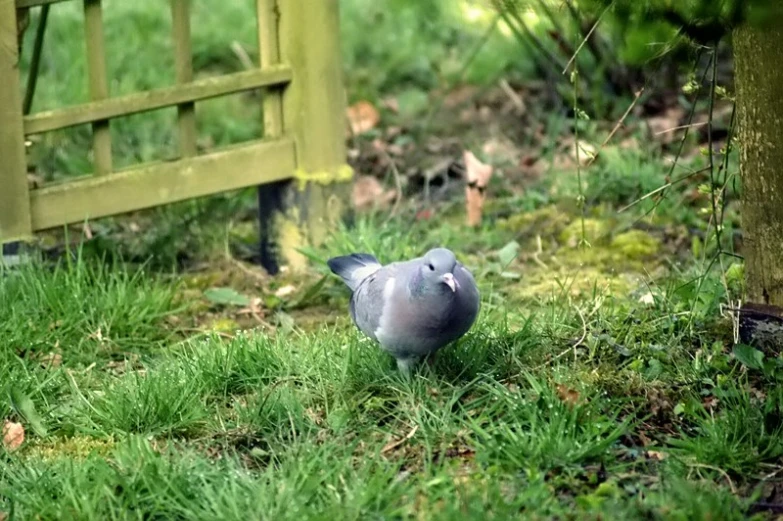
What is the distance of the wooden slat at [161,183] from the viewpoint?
440 cm

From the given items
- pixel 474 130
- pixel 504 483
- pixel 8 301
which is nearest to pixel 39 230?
pixel 8 301

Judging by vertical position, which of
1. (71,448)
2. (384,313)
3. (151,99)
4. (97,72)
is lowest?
(71,448)

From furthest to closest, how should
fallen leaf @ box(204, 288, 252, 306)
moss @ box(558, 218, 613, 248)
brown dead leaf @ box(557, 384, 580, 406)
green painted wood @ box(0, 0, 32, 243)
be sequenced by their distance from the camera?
moss @ box(558, 218, 613, 248) → fallen leaf @ box(204, 288, 252, 306) → green painted wood @ box(0, 0, 32, 243) → brown dead leaf @ box(557, 384, 580, 406)

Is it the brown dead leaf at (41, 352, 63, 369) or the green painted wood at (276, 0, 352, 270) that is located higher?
the green painted wood at (276, 0, 352, 270)

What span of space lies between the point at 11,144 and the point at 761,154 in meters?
2.39

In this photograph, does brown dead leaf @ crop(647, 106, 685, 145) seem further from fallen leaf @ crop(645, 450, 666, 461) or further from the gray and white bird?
fallen leaf @ crop(645, 450, 666, 461)

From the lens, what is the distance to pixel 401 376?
11.2ft

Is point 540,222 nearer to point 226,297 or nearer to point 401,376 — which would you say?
point 226,297

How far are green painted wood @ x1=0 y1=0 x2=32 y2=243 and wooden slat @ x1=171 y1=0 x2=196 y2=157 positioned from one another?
59cm

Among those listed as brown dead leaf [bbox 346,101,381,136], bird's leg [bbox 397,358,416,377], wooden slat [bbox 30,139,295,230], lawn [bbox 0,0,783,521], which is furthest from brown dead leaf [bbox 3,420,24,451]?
brown dead leaf [bbox 346,101,381,136]

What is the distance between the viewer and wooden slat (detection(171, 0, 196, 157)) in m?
4.54

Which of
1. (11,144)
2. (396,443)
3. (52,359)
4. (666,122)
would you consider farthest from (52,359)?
(666,122)

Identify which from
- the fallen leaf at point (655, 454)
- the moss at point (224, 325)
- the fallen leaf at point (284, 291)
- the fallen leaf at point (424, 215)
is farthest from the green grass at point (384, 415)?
the fallen leaf at point (424, 215)

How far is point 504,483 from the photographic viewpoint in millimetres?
2875
